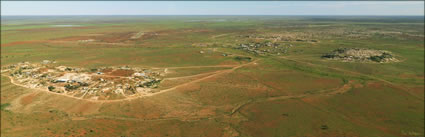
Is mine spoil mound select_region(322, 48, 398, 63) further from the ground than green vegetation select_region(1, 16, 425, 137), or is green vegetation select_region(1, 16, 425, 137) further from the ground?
mine spoil mound select_region(322, 48, 398, 63)

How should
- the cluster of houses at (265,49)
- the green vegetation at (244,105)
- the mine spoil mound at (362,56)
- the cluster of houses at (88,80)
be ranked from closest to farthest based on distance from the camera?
Result: the green vegetation at (244,105) < the cluster of houses at (88,80) < the mine spoil mound at (362,56) < the cluster of houses at (265,49)

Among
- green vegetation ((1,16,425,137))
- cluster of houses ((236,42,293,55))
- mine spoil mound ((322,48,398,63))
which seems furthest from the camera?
cluster of houses ((236,42,293,55))

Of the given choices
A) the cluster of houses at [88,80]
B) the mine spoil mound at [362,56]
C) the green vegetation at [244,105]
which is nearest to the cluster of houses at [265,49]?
the mine spoil mound at [362,56]

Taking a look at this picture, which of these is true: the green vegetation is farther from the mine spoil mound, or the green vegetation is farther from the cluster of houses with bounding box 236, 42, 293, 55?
the cluster of houses with bounding box 236, 42, 293, 55

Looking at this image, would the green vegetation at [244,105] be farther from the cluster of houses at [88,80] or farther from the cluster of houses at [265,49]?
the cluster of houses at [265,49]

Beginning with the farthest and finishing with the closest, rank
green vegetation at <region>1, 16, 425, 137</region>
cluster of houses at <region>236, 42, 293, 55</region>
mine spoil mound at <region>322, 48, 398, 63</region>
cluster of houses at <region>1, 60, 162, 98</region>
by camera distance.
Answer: cluster of houses at <region>236, 42, 293, 55</region>
mine spoil mound at <region>322, 48, 398, 63</region>
cluster of houses at <region>1, 60, 162, 98</region>
green vegetation at <region>1, 16, 425, 137</region>

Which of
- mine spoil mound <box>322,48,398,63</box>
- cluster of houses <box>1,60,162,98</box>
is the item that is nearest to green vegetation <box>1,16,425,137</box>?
cluster of houses <box>1,60,162,98</box>

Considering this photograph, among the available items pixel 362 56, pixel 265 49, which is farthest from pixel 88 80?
pixel 362 56

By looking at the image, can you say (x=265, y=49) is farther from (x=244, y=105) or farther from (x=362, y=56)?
(x=244, y=105)
